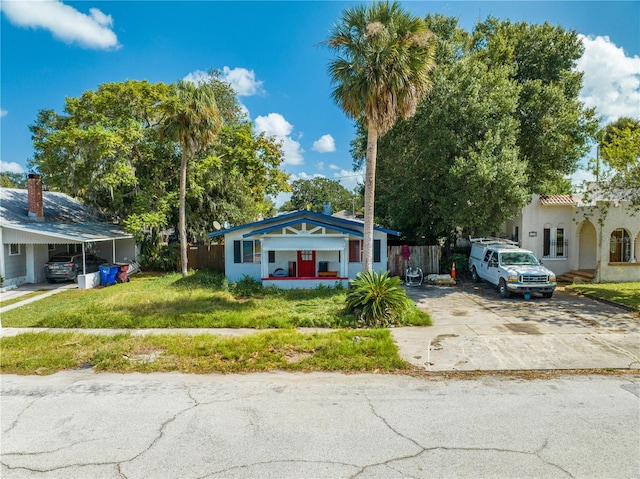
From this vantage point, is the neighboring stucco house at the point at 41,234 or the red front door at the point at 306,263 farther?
the red front door at the point at 306,263

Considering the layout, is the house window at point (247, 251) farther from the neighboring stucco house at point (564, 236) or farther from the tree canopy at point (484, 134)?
the neighboring stucco house at point (564, 236)

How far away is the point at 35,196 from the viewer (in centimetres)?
1994

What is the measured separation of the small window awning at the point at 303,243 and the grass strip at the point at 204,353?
277 inches

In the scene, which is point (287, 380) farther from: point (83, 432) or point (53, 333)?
point (53, 333)

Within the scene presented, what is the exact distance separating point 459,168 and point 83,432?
1502 cm

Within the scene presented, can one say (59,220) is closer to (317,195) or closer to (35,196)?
(35,196)

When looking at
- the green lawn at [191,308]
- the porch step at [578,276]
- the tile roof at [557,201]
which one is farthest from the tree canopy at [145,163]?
the porch step at [578,276]

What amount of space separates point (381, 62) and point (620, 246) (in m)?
17.6

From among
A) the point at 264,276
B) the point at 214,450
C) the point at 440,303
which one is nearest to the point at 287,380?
the point at 214,450

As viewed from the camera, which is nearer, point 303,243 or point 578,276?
point 303,243

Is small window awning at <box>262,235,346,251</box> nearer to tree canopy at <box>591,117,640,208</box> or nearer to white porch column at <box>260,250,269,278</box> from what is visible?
white porch column at <box>260,250,269,278</box>

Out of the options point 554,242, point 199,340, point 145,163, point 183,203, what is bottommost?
point 199,340

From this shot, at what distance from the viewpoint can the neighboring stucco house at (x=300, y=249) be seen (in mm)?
17016

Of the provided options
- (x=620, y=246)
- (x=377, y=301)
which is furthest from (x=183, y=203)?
(x=620, y=246)
